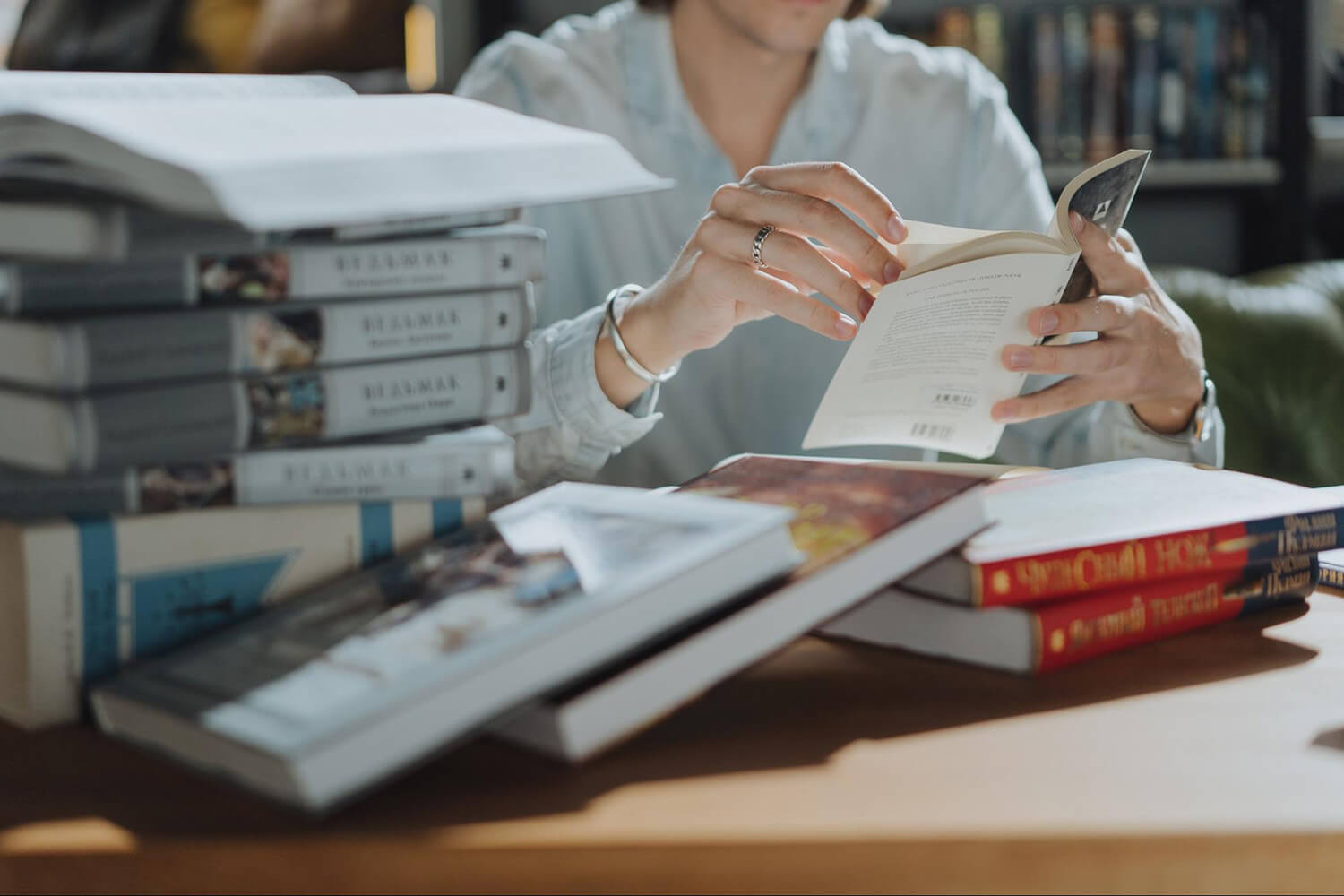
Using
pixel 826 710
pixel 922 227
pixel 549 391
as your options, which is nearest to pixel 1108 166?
pixel 922 227

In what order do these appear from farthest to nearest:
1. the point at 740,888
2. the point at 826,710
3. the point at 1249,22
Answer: the point at 1249,22
the point at 826,710
the point at 740,888

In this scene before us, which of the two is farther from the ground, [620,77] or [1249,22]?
[1249,22]

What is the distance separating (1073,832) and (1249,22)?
2.30 metres

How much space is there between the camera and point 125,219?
0.45 metres

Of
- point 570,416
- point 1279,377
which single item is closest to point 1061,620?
point 570,416

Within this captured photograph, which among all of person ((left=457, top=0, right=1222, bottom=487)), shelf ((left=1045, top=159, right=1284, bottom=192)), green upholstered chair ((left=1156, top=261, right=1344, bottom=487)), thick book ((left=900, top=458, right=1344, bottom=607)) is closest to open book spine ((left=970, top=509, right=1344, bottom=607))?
thick book ((left=900, top=458, right=1344, bottom=607))

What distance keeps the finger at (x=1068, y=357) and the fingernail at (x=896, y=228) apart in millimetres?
113

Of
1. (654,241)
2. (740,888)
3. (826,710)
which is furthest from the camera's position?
(654,241)

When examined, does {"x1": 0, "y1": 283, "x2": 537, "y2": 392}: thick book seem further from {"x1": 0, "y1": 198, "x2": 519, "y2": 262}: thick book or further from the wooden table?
the wooden table

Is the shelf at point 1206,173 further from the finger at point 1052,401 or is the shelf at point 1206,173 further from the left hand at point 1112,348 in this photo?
the finger at point 1052,401

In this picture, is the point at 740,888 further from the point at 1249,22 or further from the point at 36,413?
the point at 1249,22

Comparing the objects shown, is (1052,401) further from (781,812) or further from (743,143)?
(743,143)

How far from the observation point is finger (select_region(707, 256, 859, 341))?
81cm

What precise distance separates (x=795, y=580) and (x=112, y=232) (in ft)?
1.00
